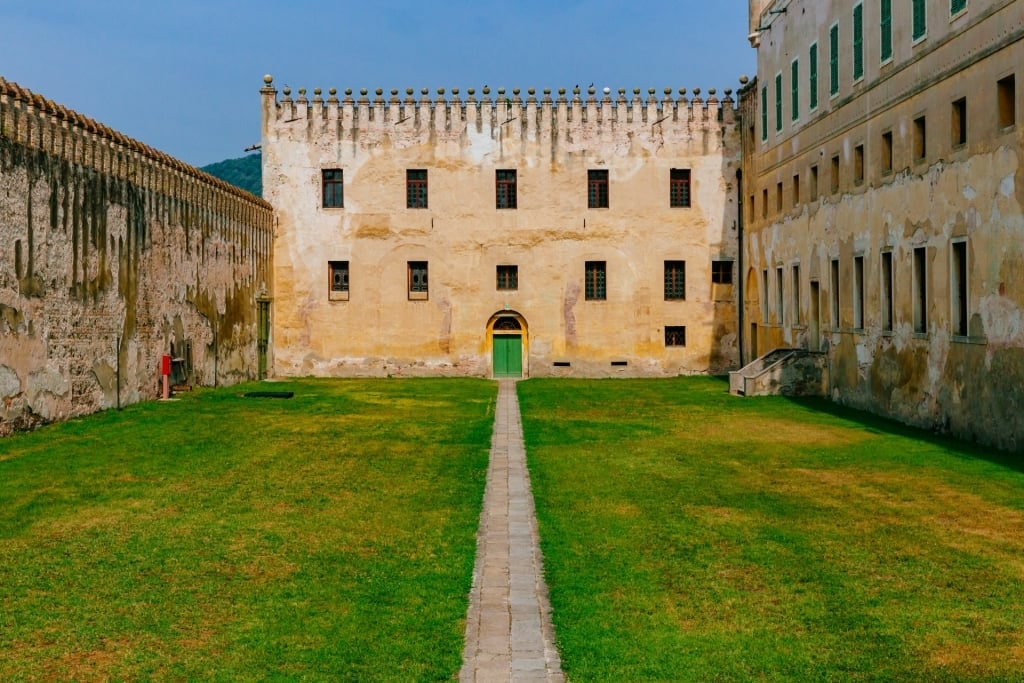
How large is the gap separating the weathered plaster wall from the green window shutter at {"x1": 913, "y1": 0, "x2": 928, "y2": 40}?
16.3 m

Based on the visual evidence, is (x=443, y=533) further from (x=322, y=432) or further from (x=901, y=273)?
(x=901, y=273)

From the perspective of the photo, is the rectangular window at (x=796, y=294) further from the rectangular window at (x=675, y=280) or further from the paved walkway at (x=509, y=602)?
the paved walkway at (x=509, y=602)

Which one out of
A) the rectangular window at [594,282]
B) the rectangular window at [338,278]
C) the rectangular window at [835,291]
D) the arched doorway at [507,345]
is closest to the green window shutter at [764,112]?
the rectangular window at [594,282]

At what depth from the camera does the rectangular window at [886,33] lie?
66.7ft

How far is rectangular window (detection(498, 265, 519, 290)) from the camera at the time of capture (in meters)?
34.3

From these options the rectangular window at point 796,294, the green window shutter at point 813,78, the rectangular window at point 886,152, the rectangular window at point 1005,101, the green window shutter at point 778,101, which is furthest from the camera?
the green window shutter at point 778,101

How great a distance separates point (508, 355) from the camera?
114 feet

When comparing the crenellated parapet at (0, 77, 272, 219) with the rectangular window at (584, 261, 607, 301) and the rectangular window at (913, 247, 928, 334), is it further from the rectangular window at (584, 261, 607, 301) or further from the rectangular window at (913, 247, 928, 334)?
the rectangular window at (913, 247, 928, 334)

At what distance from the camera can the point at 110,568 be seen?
26.8ft

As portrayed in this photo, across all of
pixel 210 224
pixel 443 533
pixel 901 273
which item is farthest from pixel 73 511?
pixel 210 224

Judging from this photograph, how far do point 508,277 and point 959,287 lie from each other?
18.4 m

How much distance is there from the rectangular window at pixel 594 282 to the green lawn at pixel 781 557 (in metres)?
17.4

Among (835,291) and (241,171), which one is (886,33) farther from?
(241,171)

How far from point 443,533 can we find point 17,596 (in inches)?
146
